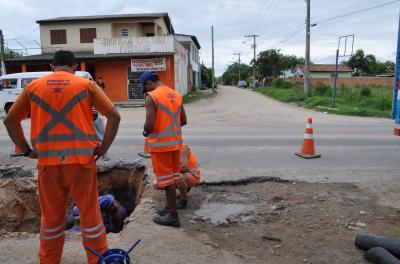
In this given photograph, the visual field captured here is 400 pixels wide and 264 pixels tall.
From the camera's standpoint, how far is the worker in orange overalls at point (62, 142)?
119 inches

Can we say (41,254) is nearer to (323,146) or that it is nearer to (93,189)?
(93,189)

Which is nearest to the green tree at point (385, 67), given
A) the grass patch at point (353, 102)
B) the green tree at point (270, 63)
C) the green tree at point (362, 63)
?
the green tree at point (362, 63)

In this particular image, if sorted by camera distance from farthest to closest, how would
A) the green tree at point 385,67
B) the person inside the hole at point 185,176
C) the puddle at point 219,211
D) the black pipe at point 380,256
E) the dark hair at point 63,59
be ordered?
the green tree at point 385,67 < the person inside the hole at point 185,176 < the puddle at point 219,211 < the black pipe at point 380,256 < the dark hair at point 63,59

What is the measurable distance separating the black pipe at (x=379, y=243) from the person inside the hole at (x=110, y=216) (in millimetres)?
2525

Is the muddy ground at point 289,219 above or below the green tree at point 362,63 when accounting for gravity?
below

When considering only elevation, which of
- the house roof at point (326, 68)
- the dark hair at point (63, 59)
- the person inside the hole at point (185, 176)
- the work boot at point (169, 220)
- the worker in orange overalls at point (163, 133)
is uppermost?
the house roof at point (326, 68)

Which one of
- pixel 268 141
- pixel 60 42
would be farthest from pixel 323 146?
pixel 60 42

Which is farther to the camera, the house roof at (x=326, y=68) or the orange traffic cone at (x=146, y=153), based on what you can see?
the house roof at (x=326, y=68)

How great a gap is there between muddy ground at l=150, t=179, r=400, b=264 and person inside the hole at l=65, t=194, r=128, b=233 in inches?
28.6

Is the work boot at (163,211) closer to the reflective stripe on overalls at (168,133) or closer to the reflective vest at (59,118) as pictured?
the reflective stripe on overalls at (168,133)

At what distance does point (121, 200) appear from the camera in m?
6.65

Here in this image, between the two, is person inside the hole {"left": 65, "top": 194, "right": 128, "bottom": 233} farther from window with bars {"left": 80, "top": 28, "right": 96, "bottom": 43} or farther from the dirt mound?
window with bars {"left": 80, "top": 28, "right": 96, "bottom": 43}

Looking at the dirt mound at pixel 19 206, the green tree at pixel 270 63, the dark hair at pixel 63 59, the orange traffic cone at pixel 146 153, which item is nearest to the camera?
the dark hair at pixel 63 59

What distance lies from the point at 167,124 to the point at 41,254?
1.84 meters
